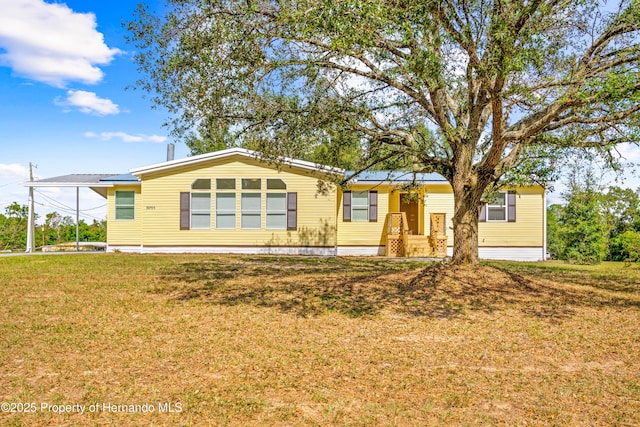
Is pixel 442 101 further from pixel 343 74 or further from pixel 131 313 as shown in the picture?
pixel 131 313

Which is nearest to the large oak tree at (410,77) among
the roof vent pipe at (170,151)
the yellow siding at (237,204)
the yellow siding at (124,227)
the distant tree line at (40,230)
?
the yellow siding at (237,204)

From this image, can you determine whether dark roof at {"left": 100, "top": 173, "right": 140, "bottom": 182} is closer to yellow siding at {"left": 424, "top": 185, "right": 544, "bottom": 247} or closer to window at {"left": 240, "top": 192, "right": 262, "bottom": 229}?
window at {"left": 240, "top": 192, "right": 262, "bottom": 229}

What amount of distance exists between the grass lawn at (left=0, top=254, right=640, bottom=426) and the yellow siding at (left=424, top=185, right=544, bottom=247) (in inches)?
380

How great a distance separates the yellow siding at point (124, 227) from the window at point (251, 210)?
4337 mm

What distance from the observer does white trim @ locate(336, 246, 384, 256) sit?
1908 centimetres

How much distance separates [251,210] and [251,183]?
1.07 meters

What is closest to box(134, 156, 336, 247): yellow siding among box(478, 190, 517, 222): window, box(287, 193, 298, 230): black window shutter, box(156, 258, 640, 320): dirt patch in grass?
box(287, 193, 298, 230): black window shutter

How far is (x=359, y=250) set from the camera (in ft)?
62.7

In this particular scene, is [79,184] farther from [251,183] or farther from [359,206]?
[359,206]

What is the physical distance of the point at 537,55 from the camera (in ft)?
21.6

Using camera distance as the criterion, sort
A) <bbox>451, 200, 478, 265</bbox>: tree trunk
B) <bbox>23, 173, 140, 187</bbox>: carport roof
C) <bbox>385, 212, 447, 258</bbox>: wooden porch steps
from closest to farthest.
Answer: <bbox>451, 200, 478, 265</bbox>: tree trunk → <bbox>385, 212, 447, 258</bbox>: wooden porch steps → <bbox>23, 173, 140, 187</bbox>: carport roof

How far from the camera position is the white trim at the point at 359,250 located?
19078mm

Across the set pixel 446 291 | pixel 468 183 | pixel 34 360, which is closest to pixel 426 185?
pixel 468 183

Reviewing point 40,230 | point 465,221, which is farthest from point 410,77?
point 40,230
